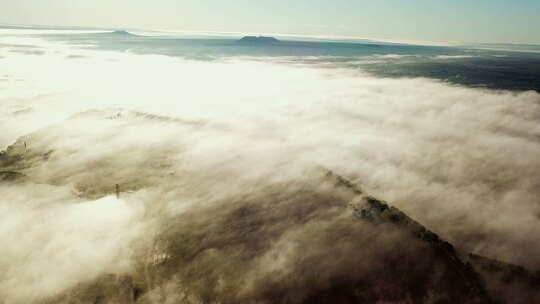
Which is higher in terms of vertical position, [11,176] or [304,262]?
[11,176]

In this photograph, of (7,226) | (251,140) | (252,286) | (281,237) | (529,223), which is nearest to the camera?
(252,286)

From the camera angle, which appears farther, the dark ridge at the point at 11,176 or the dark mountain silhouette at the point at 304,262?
the dark ridge at the point at 11,176

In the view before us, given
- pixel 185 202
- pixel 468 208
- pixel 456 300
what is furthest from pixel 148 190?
pixel 468 208

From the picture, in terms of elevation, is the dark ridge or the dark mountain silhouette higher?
the dark ridge

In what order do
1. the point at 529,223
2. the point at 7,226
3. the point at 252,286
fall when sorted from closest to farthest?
1. the point at 252,286
2. the point at 7,226
3. the point at 529,223

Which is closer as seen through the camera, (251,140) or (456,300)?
(456,300)

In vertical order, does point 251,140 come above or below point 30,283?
above

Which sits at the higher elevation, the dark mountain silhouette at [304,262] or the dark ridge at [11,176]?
the dark ridge at [11,176]

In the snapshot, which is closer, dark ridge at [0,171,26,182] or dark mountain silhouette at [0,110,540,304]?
dark mountain silhouette at [0,110,540,304]

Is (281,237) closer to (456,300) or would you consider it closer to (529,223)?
(456,300)

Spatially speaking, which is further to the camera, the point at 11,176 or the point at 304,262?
the point at 11,176
